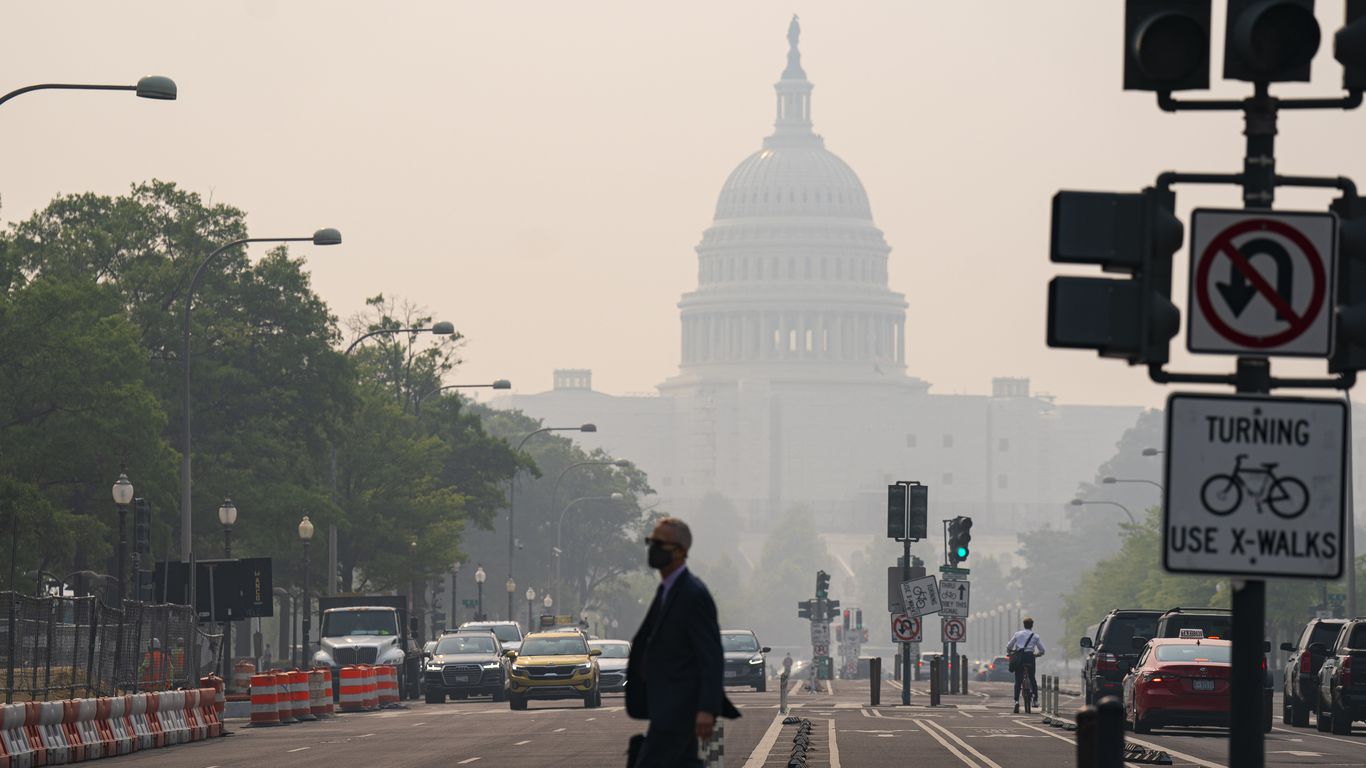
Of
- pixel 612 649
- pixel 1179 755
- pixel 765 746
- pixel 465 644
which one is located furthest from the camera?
pixel 612 649

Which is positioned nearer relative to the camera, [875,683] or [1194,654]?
[1194,654]

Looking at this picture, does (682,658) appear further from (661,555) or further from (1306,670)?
(1306,670)

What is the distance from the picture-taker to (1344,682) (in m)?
38.9

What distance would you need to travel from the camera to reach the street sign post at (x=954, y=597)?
55.8 m

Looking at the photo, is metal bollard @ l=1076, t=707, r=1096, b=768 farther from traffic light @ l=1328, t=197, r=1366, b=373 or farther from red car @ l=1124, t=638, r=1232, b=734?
red car @ l=1124, t=638, r=1232, b=734

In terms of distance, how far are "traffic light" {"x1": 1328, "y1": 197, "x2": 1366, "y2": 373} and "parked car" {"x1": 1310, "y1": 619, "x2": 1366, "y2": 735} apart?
1159 inches

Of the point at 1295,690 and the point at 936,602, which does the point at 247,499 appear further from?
the point at 1295,690

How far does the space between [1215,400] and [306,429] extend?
64673mm

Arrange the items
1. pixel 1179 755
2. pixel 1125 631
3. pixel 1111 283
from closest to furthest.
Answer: pixel 1111 283
pixel 1179 755
pixel 1125 631

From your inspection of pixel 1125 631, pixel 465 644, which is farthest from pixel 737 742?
pixel 465 644

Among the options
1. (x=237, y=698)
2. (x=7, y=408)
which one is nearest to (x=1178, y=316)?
(x=237, y=698)

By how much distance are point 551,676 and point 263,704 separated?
7.56m

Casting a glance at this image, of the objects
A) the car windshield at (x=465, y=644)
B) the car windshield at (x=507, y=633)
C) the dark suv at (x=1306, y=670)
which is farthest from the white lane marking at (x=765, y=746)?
the car windshield at (x=507, y=633)

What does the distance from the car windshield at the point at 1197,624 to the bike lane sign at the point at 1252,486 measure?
31.1 m
